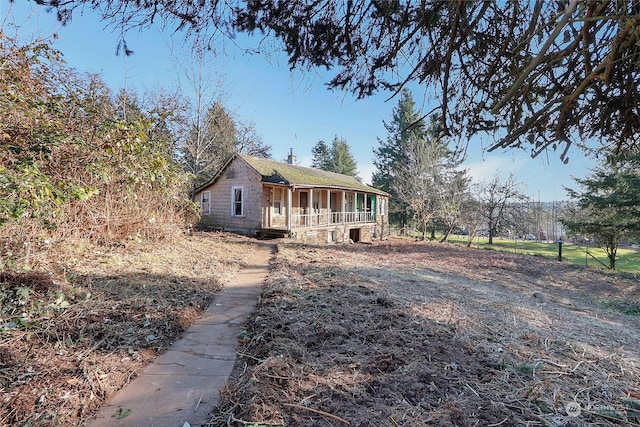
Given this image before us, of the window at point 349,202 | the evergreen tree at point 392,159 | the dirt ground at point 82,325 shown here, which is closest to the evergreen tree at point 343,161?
the evergreen tree at point 392,159

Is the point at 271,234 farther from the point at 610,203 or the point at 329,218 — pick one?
the point at 610,203

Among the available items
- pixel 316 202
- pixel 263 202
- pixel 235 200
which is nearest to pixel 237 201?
pixel 235 200

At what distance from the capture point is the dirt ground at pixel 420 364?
69.9 inches

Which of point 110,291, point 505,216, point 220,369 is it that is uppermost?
point 505,216

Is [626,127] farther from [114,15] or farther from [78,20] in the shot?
[78,20]

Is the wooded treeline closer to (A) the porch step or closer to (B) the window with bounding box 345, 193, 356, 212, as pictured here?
(A) the porch step

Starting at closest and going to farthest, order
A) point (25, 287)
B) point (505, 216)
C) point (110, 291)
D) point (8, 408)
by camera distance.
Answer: point (8, 408) < point (25, 287) < point (110, 291) < point (505, 216)

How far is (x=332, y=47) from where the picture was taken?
3.20 meters

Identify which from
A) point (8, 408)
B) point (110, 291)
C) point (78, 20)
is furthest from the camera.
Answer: point (110, 291)

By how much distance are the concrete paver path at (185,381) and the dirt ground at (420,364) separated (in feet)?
0.52

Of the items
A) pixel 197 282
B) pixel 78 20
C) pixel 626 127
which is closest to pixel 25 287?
pixel 197 282

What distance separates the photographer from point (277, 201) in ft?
53.3

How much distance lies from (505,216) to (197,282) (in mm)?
29869

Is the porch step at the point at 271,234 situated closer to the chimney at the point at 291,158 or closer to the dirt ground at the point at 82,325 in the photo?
the chimney at the point at 291,158
